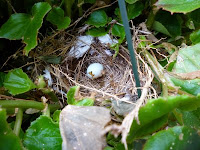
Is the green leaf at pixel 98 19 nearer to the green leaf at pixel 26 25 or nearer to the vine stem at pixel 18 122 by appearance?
the green leaf at pixel 26 25

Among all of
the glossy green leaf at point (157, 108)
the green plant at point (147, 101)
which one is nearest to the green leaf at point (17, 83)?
the green plant at point (147, 101)

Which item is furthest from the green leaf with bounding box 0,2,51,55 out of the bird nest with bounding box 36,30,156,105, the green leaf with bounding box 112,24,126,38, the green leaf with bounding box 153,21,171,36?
the green leaf with bounding box 153,21,171,36

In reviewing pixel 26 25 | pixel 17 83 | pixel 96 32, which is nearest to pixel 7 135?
pixel 17 83

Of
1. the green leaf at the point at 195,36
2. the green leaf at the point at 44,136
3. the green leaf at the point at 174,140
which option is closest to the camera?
the green leaf at the point at 174,140

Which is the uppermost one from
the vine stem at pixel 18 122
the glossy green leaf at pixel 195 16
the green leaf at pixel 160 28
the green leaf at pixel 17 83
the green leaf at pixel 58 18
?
the green leaf at pixel 58 18

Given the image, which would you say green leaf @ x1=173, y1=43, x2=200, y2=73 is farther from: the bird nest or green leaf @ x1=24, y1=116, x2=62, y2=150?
green leaf @ x1=24, y1=116, x2=62, y2=150

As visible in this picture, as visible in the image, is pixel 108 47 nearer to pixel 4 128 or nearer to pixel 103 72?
pixel 103 72
